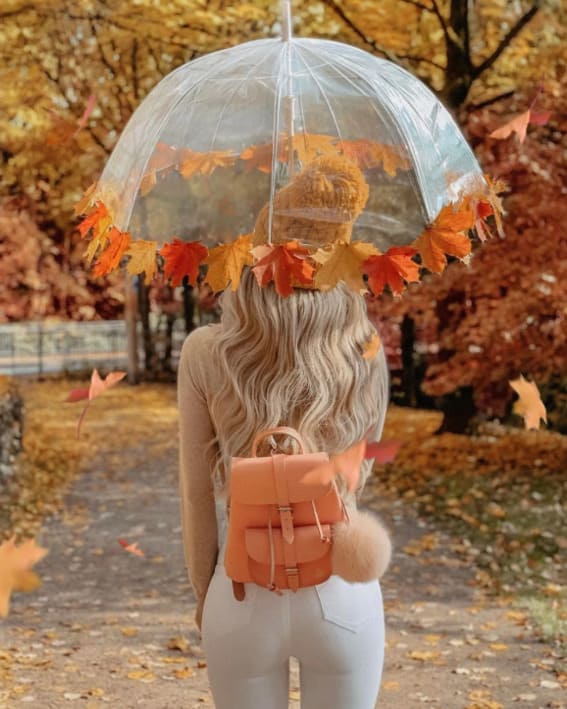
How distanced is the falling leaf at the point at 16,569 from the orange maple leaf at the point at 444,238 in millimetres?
1309

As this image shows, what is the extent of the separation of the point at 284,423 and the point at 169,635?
384 centimetres

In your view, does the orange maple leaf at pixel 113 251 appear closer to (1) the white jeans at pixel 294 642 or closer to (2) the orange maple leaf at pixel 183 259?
(2) the orange maple leaf at pixel 183 259

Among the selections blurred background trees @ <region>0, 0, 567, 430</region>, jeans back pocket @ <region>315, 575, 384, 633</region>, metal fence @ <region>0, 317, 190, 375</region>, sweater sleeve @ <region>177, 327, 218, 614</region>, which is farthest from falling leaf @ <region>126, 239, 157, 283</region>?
metal fence @ <region>0, 317, 190, 375</region>

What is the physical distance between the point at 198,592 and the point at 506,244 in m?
6.93

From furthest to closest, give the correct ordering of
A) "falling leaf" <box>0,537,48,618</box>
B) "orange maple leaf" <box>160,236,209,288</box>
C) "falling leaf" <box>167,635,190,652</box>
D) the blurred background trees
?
1. the blurred background trees
2. "falling leaf" <box>167,635,190,652</box>
3. "orange maple leaf" <box>160,236,209,288</box>
4. "falling leaf" <box>0,537,48,618</box>

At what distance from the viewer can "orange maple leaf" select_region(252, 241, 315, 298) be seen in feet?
7.59

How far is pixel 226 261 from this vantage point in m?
2.72

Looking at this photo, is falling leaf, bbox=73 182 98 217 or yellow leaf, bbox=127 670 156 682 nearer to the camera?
falling leaf, bbox=73 182 98 217

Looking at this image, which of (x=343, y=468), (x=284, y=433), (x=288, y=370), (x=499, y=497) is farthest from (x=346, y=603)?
(x=499, y=497)

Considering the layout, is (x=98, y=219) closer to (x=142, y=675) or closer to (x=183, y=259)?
(x=183, y=259)

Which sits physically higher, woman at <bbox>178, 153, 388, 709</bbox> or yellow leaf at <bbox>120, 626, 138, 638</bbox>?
woman at <bbox>178, 153, 388, 709</bbox>

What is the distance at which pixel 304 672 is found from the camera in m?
2.40

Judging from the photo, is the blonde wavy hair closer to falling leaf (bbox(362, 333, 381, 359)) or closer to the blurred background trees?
falling leaf (bbox(362, 333, 381, 359))

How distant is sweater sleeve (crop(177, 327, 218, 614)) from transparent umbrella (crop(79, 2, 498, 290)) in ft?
1.89
